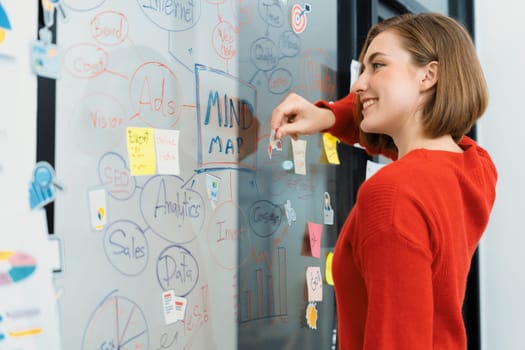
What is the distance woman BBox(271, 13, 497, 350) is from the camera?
2.83ft

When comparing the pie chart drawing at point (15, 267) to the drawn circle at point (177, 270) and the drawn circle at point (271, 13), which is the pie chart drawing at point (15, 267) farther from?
the drawn circle at point (271, 13)

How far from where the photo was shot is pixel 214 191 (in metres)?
1.17

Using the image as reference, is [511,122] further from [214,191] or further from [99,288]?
[99,288]

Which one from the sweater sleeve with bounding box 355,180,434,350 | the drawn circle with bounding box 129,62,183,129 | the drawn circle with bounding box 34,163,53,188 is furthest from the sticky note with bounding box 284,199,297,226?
the drawn circle with bounding box 34,163,53,188

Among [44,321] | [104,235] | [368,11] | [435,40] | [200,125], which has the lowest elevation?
[44,321]

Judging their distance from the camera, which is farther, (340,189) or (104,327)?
(340,189)

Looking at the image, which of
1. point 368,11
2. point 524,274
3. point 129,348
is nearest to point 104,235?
point 129,348

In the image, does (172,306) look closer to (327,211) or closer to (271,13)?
(327,211)

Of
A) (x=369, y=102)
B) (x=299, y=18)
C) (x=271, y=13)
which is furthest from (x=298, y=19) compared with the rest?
A: (x=369, y=102)

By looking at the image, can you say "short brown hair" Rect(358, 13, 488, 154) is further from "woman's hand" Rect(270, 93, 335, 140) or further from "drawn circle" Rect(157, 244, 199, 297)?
"drawn circle" Rect(157, 244, 199, 297)

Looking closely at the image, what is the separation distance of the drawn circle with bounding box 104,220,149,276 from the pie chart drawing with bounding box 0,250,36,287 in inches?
6.0

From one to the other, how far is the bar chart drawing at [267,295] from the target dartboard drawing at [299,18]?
0.58 metres

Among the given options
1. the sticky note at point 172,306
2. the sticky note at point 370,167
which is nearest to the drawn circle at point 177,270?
the sticky note at point 172,306

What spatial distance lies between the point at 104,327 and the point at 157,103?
413mm
